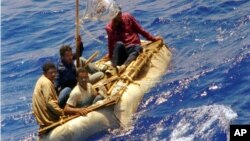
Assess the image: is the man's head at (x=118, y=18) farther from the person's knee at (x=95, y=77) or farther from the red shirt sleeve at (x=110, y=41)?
the person's knee at (x=95, y=77)

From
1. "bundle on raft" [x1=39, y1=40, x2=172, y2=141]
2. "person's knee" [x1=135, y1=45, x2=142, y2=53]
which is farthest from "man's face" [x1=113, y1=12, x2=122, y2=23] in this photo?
"bundle on raft" [x1=39, y1=40, x2=172, y2=141]

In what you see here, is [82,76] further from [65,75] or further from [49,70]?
[65,75]

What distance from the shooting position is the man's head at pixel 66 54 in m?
13.7

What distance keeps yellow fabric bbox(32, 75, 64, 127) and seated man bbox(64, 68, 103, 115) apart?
1.01 feet

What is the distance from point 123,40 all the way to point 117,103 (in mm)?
2990

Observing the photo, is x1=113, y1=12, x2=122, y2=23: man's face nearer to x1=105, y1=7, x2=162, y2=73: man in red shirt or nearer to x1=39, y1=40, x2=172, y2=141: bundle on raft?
x1=105, y1=7, x2=162, y2=73: man in red shirt

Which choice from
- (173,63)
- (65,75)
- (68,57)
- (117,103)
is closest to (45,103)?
(65,75)

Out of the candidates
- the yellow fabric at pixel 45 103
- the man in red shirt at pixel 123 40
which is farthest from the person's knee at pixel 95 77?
the yellow fabric at pixel 45 103

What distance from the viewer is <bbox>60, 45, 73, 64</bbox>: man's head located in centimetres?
1372

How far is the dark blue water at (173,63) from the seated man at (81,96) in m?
0.77

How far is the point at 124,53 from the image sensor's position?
15.9 m

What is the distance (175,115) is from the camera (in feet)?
44.3

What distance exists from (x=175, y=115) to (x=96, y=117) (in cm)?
175

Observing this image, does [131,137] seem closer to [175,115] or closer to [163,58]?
[175,115]
